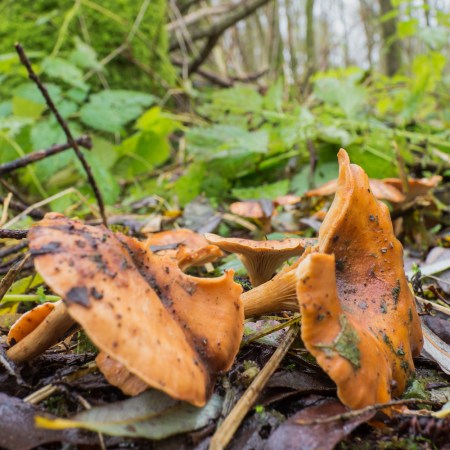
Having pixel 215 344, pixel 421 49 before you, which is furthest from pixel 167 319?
pixel 421 49

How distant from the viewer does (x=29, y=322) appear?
1.45 metres

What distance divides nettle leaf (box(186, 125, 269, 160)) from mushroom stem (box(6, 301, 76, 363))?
7.40 feet

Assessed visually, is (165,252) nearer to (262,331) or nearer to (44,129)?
(262,331)

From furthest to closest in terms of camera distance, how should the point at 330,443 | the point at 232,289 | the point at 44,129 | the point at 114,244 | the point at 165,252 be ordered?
the point at 44,129
the point at 165,252
the point at 232,289
the point at 114,244
the point at 330,443

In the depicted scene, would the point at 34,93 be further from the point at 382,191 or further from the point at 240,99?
the point at 382,191

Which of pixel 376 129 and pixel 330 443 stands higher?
pixel 330 443

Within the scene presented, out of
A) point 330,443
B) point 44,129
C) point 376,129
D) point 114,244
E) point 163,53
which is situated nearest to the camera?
point 330,443

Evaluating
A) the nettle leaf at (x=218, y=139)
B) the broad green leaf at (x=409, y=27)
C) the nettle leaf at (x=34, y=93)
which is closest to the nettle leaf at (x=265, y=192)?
the nettle leaf at (x=218, y=139)

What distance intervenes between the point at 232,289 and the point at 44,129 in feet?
8.50

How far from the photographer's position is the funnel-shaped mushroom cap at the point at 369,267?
4.42ft

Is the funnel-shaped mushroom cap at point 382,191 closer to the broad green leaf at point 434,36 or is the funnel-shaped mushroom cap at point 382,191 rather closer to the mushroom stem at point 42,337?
the broad green leaf at point 434,36

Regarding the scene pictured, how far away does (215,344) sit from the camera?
4.11ft

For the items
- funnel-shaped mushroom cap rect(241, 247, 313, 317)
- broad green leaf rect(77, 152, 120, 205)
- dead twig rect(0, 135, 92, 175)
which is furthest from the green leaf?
funnel-shaped mushroom cap rect(241, 247, 313, 317)

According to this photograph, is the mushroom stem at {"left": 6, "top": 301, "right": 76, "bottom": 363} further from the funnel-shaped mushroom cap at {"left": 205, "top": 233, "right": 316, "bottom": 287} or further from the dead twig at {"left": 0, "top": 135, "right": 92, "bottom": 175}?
the dead twig at {"left": 0, "top": 135, "right": 92, "bottom": 175}
